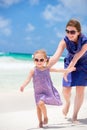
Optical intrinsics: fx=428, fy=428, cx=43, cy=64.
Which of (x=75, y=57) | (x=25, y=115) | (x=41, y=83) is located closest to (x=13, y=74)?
(x=25, y=115)

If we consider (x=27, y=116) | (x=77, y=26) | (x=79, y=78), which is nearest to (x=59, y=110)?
(x=27, y=116)

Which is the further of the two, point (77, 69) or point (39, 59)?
point (77, 69)

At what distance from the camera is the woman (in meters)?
4.39

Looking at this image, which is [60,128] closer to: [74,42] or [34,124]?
[34,124]

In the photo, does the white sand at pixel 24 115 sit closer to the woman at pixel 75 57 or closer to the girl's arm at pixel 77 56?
the woman at pixel 75 57

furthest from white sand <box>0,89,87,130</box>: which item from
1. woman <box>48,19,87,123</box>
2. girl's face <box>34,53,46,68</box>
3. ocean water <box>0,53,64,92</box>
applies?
ocean water <box>0,53,64,92</box>

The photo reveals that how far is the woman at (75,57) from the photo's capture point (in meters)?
4.39

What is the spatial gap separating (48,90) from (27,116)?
83 cm

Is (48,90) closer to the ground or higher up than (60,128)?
higher up

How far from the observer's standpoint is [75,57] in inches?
174

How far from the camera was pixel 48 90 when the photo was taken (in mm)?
4219

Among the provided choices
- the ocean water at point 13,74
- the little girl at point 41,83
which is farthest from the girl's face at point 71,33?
the ocean water at point 13,74

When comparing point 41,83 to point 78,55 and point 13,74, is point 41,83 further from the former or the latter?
point 13,74

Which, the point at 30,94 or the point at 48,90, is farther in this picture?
the point at 30,94
